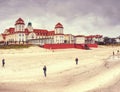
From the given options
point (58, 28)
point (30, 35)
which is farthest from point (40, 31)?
point (58, 28)

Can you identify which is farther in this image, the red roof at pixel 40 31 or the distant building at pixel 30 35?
the red roof at pixel 40 31

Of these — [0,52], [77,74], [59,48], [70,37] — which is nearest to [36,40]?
[59,48]

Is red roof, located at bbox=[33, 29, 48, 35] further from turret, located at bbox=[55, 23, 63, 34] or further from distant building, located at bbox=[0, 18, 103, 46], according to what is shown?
turret, located at bbox=[55, 23, 63, 34]

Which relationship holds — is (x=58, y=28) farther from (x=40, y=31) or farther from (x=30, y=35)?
(x=40, y=31)

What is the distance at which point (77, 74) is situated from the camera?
36156 millimetres

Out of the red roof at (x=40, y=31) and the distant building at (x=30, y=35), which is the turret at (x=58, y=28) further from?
the red roof at (x=40, y=31)

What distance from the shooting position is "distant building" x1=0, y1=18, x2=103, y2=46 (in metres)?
108

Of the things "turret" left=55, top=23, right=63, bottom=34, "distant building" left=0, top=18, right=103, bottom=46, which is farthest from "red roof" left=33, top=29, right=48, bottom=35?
"turret" left=55, top=23, right=63, bottom=34

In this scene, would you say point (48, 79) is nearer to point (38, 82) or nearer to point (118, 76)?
point (38, 82)

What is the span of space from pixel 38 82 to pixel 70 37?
4395 inches

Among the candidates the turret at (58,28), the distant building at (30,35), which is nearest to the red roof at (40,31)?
the distant building at (30,35)

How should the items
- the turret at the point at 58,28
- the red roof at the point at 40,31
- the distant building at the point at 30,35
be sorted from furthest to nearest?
the red roof at the point at 40,31, the turret at the point at 58,28, the distant building at the point at 30,35

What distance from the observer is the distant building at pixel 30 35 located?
4264 inches

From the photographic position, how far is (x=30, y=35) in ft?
396
